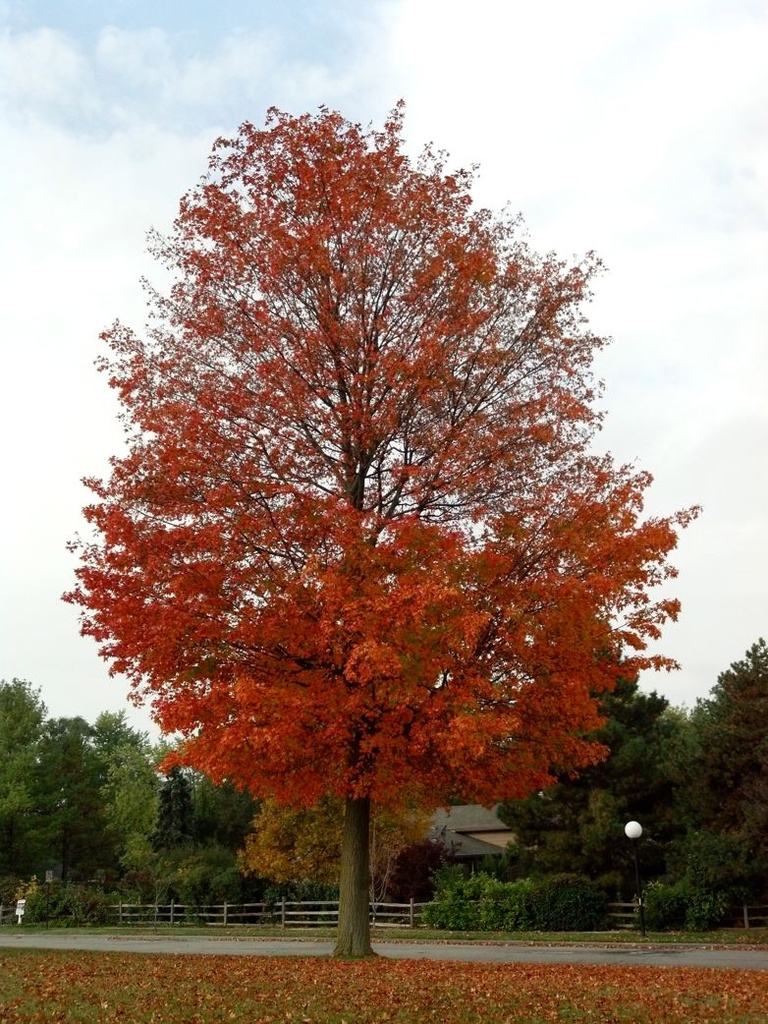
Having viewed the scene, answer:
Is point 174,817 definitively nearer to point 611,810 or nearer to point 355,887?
point 611,810

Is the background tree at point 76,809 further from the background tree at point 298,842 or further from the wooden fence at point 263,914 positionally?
the background tree at point 298,842

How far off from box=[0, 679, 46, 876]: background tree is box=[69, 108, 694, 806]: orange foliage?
178 feet

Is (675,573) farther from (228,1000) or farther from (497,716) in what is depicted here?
(228,1000)

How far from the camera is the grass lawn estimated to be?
34.1 ft

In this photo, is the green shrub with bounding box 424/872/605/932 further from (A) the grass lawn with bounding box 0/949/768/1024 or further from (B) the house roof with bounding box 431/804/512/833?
(B) the house roof with bounding box 431/804/512/833

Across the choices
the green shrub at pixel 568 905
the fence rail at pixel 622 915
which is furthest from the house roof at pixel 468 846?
the fence rail at pixel 622 915

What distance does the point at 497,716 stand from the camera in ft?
54.4

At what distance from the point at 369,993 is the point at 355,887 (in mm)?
7170

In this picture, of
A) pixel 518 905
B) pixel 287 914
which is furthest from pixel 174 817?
pixel 518 905

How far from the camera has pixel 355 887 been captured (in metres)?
19.1

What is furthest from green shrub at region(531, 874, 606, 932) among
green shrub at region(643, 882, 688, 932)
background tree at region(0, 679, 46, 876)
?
background tree at region(0, 679, 46, 876)

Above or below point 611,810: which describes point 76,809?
below

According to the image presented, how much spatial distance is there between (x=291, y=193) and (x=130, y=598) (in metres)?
8.07

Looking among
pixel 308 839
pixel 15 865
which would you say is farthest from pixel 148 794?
pixel 308 839
